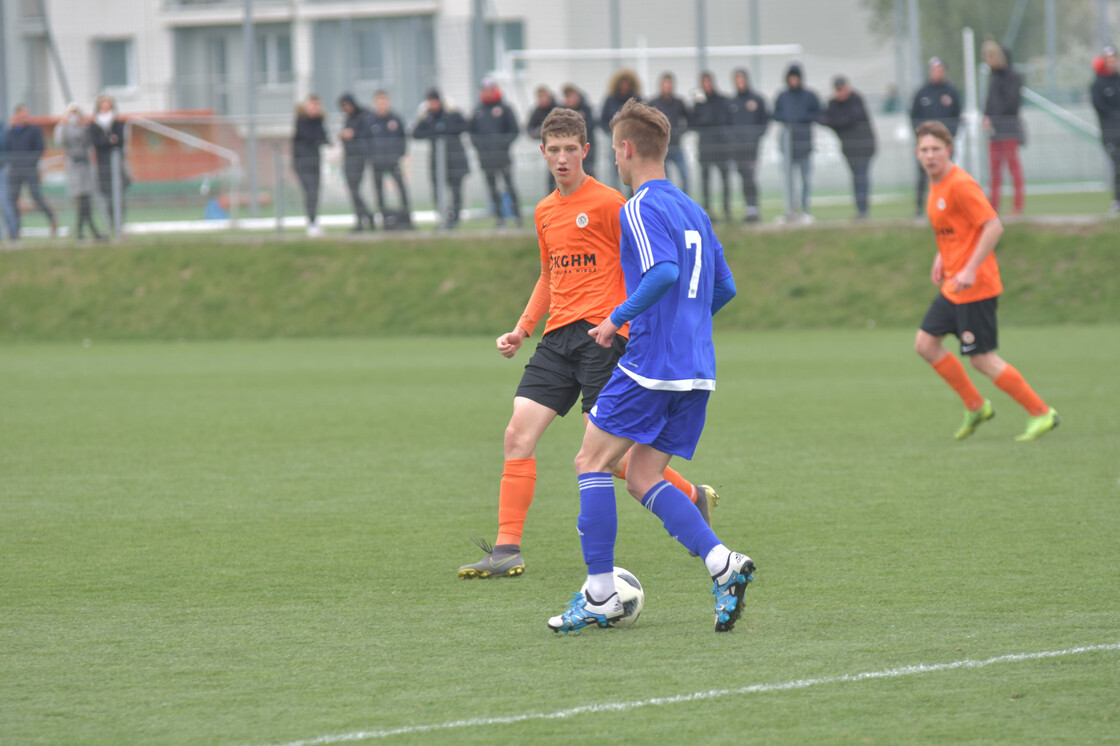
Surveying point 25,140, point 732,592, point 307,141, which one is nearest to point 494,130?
point 307,141

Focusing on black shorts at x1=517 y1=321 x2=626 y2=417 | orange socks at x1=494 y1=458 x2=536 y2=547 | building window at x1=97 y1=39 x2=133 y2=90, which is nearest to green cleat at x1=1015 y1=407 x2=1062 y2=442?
black shorts at x1=517 y1=321 x2=626 y2=417

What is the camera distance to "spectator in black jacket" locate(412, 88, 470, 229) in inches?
776

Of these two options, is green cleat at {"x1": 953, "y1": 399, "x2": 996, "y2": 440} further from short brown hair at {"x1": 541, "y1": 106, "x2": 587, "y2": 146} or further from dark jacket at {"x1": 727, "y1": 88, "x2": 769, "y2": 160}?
dark jacket at {"x1": 727, "y1": 88, "x2": 769, "y2": 160}

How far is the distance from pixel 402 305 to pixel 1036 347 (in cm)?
863

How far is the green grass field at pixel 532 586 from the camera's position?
13.0 ft

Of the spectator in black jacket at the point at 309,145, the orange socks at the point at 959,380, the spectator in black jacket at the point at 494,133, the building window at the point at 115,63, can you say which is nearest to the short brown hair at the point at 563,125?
the orange socks at the point at 959,380

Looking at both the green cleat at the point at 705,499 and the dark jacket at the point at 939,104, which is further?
the dark jacket at the point at 939,104

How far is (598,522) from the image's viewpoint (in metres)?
4.97

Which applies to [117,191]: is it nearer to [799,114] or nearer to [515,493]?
[799,114]

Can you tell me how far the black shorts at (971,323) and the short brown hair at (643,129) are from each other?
4.65 metres

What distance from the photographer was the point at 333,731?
3.82 metres

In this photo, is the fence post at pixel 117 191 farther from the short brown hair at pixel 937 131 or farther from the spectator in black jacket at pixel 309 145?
the short brown hair at pixel 937 131

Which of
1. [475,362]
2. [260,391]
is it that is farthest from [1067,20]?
[260,391]

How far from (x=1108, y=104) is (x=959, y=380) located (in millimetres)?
10403
